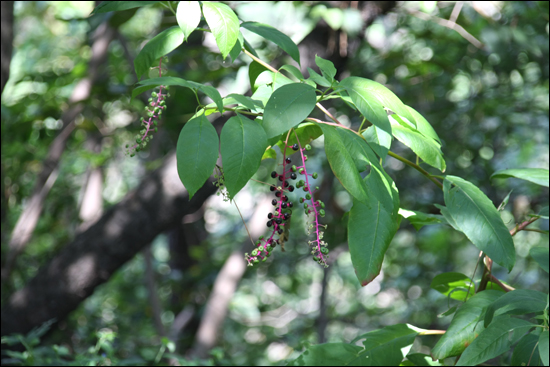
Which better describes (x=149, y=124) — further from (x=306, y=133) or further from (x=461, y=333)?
(x=461, y=333)

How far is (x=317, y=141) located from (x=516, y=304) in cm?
203

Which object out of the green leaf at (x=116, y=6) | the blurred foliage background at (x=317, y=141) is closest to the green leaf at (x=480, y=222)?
the green leaf at (x=116, y=6)

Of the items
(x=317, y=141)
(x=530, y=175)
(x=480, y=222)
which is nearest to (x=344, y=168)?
(x=480, y=222)

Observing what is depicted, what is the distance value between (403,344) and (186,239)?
2815mm

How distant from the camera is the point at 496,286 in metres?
0.79

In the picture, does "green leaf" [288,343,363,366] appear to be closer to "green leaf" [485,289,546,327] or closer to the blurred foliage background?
"green leaf" [485,289,546,327]

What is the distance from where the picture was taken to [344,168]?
0.53 meters

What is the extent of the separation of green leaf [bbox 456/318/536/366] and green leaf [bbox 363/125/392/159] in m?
0.27

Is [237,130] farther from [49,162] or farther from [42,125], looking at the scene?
[42,125]

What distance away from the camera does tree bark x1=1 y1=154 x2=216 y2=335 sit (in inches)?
62.7

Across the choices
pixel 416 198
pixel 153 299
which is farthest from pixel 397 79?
pixel 153 299

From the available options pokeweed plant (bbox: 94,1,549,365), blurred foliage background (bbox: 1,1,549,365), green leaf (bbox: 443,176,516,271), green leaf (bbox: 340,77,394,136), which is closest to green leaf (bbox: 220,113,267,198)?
pokeweed plant (bbox: 94,1,549,365)

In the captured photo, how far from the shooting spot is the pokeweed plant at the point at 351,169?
0.51 m

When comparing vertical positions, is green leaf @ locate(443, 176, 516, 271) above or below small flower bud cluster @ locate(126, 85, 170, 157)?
below
